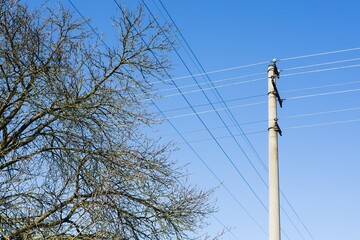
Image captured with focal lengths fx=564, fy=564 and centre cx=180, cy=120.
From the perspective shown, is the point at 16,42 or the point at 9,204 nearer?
the point at 9,204

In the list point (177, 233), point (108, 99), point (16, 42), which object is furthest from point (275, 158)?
point (16, 42)

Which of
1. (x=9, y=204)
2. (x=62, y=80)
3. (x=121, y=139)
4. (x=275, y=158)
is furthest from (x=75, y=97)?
(x=275, y=158)

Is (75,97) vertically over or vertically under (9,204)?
over

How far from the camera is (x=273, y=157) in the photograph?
10039 mm

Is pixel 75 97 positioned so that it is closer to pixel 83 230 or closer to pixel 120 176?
pixel 120 176

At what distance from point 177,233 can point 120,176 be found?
1.59 m

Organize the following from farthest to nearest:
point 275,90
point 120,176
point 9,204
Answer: point 275,90 → point 120,176 → point 9,204

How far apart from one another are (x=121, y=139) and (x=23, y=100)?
77.4 inches

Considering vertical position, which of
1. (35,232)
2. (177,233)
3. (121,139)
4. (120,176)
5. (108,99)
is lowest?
(35,232)

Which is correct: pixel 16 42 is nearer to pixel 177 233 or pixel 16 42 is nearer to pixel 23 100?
pixel 23 100

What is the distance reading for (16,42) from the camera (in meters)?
10.3

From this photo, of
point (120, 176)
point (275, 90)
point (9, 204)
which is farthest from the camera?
point (275, 90)

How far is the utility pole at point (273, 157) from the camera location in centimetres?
945

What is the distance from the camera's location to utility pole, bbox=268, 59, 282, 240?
31.0 feet
